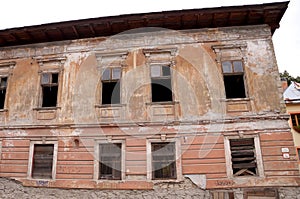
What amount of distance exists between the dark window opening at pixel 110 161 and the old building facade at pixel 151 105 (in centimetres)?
3

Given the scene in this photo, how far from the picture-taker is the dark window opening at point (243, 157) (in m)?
7.98

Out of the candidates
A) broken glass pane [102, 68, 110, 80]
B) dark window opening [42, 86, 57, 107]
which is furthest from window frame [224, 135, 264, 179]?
dark window opening [42, 86, 57, 107]

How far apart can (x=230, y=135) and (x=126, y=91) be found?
3.94 m

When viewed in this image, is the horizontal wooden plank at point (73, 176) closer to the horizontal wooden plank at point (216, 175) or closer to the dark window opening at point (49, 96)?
the dark window opening at point (49, 96)

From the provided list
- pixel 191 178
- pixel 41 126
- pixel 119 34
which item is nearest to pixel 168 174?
pixel 191 178

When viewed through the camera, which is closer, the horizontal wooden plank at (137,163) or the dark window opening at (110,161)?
the horizontal wooden plank at (137,163)

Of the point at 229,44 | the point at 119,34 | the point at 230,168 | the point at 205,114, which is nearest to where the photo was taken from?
the point at 230,168

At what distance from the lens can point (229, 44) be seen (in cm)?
905

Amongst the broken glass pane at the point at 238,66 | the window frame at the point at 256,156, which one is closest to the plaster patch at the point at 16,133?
the window frame at the point at 256,156

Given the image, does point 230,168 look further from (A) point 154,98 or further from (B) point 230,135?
(A) point 154,98

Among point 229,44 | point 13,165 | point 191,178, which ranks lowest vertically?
point 191,178

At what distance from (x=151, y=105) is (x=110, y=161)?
95.4 inches

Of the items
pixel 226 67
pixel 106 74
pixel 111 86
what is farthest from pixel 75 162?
pixel 226 67

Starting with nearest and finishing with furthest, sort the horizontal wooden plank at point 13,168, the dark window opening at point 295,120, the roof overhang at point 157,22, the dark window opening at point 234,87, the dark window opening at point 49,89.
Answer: the roof overhang at point 157,22 → the horizontal wooden plank at point 13,168 → the dark window opening at point 234,87 → the dark window opening at point 49,89 → the dark window opening at point 295,120
